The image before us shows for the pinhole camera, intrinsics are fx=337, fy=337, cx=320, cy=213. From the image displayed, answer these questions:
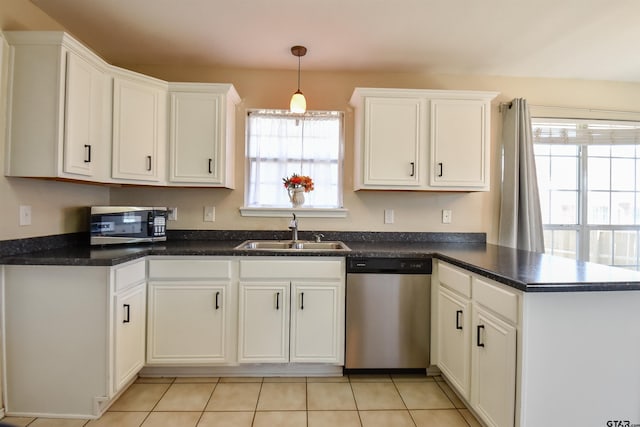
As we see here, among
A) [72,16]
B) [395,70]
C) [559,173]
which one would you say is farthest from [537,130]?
[72,16]

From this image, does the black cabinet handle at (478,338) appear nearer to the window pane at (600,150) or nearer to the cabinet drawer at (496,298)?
the cabinet drawer at (496,298)

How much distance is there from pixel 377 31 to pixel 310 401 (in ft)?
8.04

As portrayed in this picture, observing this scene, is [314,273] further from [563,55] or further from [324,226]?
[563,55]

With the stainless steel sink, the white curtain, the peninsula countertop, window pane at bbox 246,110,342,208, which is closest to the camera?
the peninsula countertop

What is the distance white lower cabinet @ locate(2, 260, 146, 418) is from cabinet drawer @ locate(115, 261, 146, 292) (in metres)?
0.04

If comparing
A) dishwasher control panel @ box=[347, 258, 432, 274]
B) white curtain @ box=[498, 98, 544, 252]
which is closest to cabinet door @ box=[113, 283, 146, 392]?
dishwasher control panel @ box=[347, 258, 432, 274]

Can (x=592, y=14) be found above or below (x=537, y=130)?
above

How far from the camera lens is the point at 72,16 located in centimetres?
220

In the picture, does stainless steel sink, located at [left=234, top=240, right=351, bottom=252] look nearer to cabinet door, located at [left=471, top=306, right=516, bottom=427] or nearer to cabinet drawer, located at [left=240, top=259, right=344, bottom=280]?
cabinet drawer, located at [left=240, top=259, right=344, bottom=280]

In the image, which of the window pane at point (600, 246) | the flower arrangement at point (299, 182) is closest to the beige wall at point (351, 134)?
the flower arrangement at point (299, 182)

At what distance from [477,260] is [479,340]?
17.6 inches

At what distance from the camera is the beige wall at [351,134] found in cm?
288

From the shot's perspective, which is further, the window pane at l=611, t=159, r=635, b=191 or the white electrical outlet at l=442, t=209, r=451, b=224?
the window pane at l=611, t=159, r=635, b=191

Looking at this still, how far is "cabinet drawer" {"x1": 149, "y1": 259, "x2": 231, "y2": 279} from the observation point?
87.5 inches
